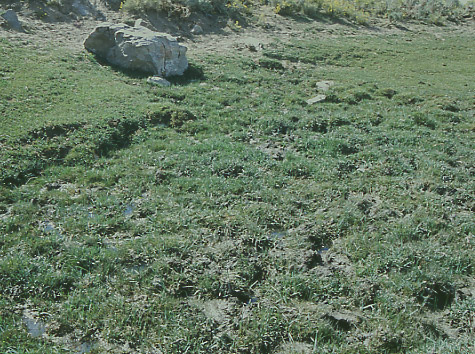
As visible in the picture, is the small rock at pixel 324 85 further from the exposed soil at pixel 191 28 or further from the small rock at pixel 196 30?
the small rock at pixel 196 30

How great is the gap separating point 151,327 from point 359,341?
253cm

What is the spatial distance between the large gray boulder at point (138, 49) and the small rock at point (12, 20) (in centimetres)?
267

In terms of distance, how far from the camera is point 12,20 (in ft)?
53.0

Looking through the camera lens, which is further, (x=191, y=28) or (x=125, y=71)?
(x=191, y=28)

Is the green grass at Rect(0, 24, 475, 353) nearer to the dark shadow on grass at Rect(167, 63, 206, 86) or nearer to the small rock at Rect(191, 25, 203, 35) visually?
the dark shadow on grass at Rect(167, 63, 206, 86)

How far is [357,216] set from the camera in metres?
7.41

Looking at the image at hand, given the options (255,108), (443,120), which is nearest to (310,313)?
(255,108)

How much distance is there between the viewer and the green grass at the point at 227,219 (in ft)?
16.9

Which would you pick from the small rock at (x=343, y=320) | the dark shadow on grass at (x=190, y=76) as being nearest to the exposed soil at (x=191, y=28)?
the dark shadow on grass at (x=190, y=76)

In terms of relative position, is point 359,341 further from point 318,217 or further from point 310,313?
point 318,217

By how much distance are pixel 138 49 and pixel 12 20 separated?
538cm

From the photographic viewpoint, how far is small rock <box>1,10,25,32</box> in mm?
16094

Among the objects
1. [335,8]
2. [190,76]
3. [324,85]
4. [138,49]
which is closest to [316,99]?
[324,85]

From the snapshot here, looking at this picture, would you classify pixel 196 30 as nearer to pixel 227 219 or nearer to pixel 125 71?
pixel 125 71
